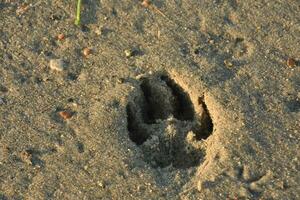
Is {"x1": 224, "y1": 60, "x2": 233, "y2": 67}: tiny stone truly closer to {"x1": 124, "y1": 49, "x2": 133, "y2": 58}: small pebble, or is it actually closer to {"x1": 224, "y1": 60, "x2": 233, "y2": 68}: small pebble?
{"x1": 224, "y1": 60, "x2": 233, "y2": 68}: small pebble

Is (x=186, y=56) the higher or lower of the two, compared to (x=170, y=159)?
higher

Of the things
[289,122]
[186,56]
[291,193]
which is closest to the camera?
[291,193]

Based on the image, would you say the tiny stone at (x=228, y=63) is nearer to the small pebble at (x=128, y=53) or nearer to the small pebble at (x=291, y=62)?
the small pebble at (x=291, y=62)

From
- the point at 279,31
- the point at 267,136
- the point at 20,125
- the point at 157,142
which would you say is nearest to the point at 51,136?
the point at 20,125

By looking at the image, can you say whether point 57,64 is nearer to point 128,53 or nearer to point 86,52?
point 86,52

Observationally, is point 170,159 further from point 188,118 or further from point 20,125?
point 20,125

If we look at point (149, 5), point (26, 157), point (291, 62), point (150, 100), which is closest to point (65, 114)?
point (26, 157)

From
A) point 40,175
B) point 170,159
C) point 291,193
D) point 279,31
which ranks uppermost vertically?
point 279,31

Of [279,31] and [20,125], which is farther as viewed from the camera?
[279,31]
